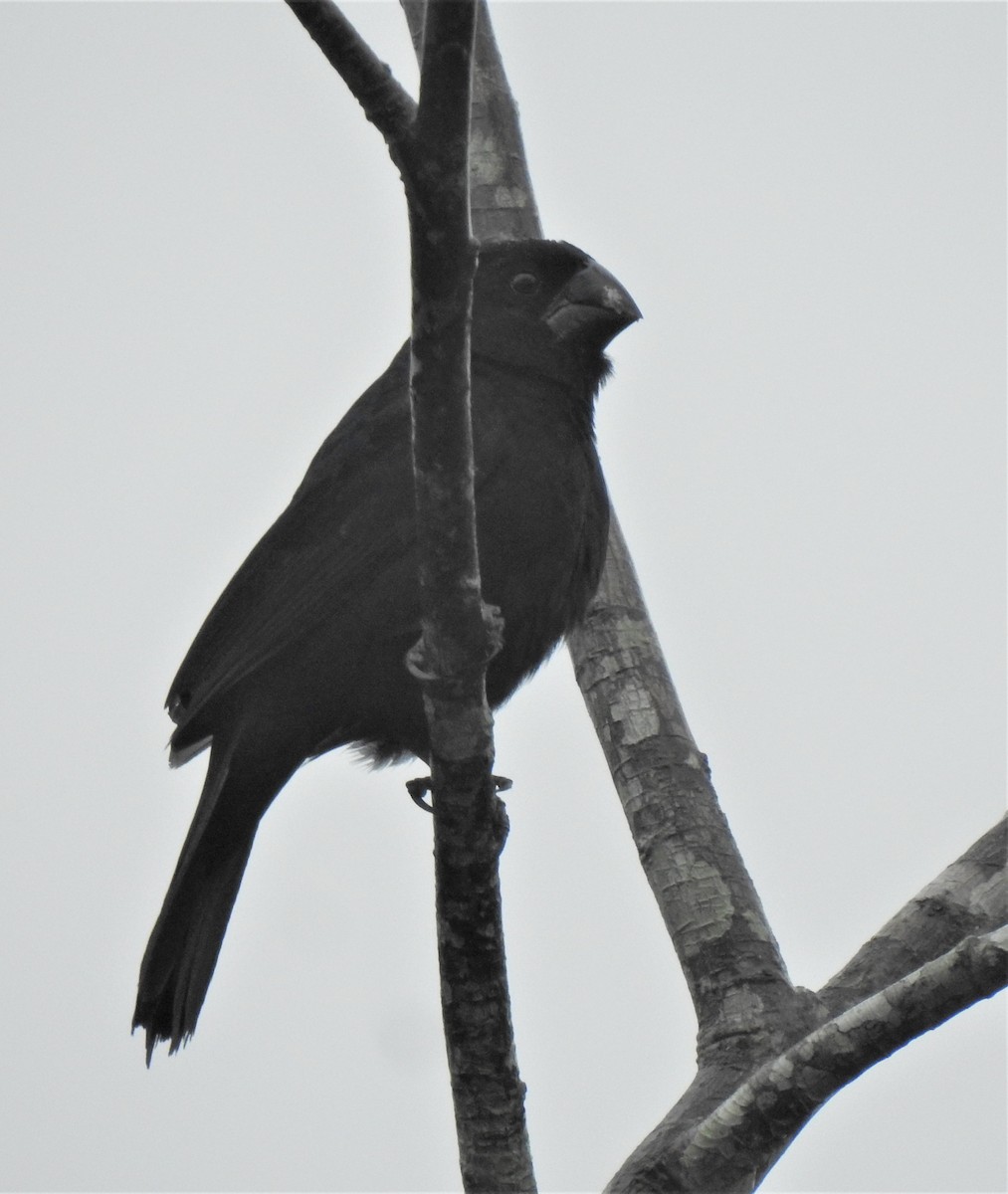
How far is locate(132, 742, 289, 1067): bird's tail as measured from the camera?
360 centimetres

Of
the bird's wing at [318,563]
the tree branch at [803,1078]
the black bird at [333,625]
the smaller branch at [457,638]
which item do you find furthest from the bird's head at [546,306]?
the tree branch at [803,1078]

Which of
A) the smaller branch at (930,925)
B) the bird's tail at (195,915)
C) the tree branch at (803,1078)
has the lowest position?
the tree branch at (803,1078)

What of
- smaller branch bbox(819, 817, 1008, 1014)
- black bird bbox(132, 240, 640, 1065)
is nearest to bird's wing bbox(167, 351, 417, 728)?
black bird bbox(132, 240, 640, 1065)

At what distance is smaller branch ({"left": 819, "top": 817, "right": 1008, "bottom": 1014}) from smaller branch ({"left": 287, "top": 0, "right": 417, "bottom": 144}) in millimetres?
2150

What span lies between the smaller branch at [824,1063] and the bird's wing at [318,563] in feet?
4.95

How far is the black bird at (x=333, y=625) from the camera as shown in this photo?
3.60 meters

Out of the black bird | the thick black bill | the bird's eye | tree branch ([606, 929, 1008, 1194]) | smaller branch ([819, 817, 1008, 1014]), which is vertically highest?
the bird's eye

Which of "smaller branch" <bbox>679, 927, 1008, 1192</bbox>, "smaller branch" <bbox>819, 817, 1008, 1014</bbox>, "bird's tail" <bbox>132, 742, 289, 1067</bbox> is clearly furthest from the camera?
"bird's tail" <bbox>132, 742, 289, 1067</bbox>

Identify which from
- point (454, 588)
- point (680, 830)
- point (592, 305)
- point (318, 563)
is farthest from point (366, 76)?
point (680, 830)

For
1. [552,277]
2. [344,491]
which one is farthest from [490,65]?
[344,491]

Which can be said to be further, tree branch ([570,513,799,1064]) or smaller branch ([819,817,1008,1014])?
tree branch ([570,513,799,1064])

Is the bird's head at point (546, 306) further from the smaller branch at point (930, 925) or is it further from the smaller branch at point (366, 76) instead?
the smaller branch at point (366, 76)

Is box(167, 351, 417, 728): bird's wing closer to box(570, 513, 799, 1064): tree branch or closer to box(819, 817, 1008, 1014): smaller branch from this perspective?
box(570, 513, 799, 1064): tree branch

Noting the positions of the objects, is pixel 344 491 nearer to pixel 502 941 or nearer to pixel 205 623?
pixel 205 623
